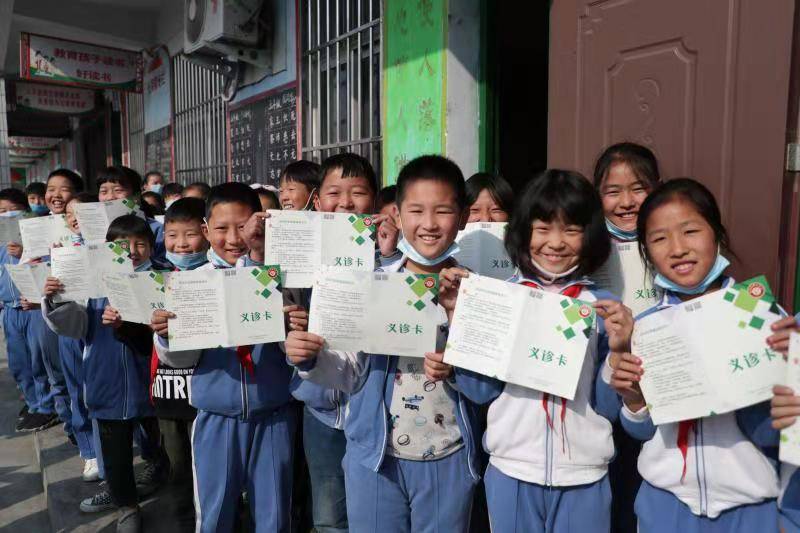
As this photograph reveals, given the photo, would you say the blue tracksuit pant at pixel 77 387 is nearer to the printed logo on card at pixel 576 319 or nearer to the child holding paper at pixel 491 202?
the child holding paper at pixel 491 202

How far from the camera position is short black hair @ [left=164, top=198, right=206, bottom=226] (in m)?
2.55

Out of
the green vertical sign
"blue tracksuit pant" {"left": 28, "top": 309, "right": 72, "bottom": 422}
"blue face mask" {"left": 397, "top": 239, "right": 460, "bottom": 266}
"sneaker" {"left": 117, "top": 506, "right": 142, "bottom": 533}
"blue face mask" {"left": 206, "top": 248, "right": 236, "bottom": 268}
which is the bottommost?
"sneaker" {"left": 117, "top": 506, "right": 142, "bottom": 533}

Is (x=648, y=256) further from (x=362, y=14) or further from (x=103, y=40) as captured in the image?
(x=103, y=40)

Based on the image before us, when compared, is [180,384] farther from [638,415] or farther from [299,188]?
[638,415]

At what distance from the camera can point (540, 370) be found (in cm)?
148

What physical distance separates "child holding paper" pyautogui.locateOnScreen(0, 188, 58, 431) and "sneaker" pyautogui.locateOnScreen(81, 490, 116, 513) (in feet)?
5.06

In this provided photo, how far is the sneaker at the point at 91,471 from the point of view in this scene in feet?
10.8

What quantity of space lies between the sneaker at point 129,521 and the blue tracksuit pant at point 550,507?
1929mm

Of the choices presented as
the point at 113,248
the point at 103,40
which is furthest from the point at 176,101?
the point at 113,248

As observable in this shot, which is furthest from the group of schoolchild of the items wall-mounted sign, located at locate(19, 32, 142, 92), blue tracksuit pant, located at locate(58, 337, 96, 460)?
wall-mounted sign, located at locate(19, 32, 142, 92)

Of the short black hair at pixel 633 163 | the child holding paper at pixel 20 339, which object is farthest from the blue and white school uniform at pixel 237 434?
the child holding paper at pixel 20 339

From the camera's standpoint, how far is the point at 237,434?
2066 millimetres

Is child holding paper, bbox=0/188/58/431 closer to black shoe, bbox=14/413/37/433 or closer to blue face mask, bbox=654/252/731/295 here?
black shoe, bbox=14/413/37/433

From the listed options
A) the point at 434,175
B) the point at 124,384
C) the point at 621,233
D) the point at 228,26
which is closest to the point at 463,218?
the point at 434,175
